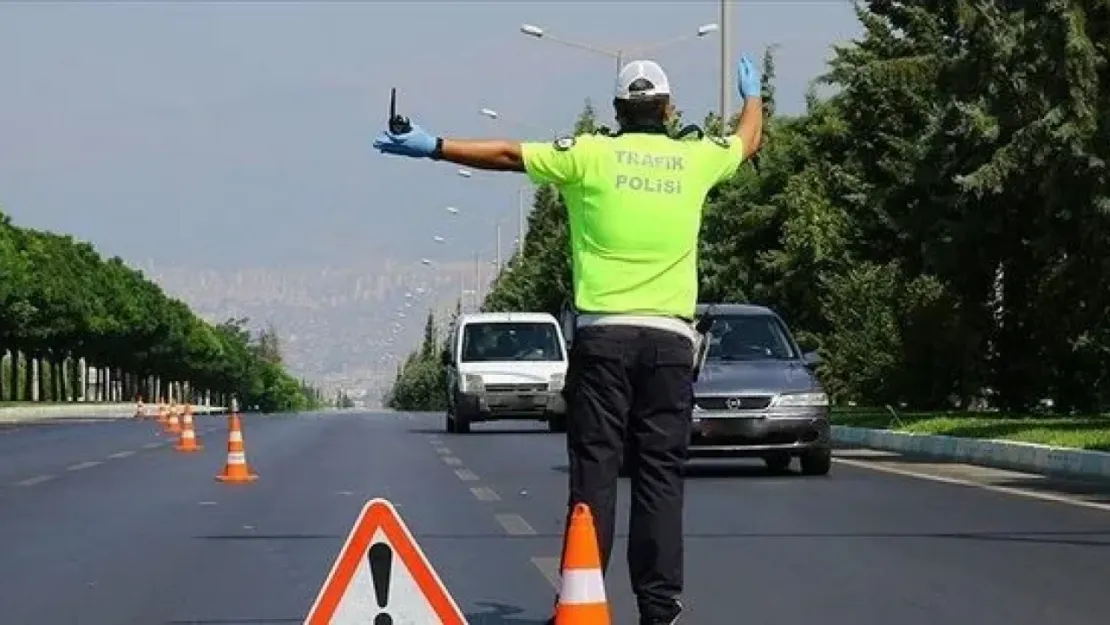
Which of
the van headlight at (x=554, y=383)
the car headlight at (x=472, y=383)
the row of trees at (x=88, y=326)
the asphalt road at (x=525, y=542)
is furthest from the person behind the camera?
the row of trees at (x=88, y=326)

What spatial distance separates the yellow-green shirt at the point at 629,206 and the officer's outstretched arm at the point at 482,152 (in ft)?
0.15

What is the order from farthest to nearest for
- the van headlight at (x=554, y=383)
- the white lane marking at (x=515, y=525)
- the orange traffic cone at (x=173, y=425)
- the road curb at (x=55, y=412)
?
the road curb at (x=55, y=412) < the orange traffic cone at (x=173, y=425) < the van headlight at (x=554, y=383) < the white lane marking at (x=515, y=525)

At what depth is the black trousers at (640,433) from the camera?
25.2 feet

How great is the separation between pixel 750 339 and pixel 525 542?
8.87 m

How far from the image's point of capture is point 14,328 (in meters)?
94.1

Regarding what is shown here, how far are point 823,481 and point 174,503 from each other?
6117 millimetres

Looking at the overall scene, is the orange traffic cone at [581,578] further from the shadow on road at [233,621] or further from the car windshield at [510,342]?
the car windshield at [510,342]

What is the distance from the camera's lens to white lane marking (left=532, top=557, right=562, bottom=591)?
1155 cm

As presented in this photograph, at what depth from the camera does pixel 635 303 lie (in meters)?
7.72

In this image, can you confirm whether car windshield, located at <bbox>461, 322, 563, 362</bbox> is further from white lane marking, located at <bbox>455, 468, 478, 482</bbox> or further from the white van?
white lane marking, located at <bbox>455, 468, 478, 482</bbox>

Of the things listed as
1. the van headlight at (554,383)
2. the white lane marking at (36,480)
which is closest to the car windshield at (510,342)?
the van headlight at (554,383)

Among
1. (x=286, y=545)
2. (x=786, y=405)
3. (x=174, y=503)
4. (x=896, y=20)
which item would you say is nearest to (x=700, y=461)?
(x=786, y=405)

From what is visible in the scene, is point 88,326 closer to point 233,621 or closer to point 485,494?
point 485,494

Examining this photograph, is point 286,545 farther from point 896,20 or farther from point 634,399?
point 896,20
